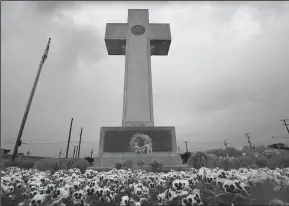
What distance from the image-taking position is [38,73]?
14273 mm

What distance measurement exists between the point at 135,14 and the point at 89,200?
17455mm

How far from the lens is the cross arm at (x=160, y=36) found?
16.5 meters

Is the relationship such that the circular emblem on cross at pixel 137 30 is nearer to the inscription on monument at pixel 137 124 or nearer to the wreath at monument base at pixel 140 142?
the inscription on monument at pixel 137 124

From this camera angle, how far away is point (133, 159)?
35.0 ft

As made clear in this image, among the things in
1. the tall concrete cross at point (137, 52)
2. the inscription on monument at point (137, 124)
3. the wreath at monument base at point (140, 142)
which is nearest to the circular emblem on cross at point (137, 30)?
the tall concrete cross at point (137, 52)

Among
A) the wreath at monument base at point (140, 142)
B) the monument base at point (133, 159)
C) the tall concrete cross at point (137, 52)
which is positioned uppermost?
the tall concrete cross at point (137, 52)

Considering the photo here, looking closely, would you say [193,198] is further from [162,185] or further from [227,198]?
[162,185]

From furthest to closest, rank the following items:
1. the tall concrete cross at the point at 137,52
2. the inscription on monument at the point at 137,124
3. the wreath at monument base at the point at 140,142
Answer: the tall concrete cross at the point at 137,52, the inscription on monument at the point at 137,124, the wreath at monument base at the point at 140,142

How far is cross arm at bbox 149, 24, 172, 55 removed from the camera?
54.2 ft

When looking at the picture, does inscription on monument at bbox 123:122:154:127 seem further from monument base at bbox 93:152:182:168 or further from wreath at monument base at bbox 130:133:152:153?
monument base at bbox 93:152:182:168

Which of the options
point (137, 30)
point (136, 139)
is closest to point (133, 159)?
point (136, 139)

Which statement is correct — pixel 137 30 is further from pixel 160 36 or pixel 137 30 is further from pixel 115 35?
pixel 160 36

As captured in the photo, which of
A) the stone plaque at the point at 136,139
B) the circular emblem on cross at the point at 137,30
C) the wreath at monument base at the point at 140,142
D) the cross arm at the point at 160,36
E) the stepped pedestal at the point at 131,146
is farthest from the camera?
the circular emblem on cross at the point at 137,30

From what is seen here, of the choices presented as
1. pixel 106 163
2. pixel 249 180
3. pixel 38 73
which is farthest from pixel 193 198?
pixel 38 73
